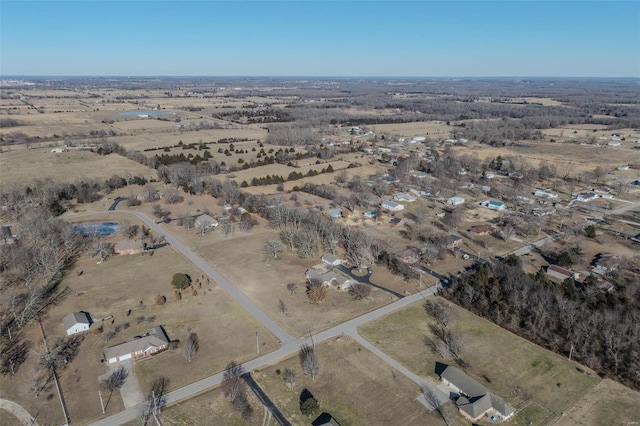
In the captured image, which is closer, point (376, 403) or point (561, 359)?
point (376, 403)

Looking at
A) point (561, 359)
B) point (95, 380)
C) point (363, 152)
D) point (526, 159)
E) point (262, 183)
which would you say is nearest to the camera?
point (95, 380)

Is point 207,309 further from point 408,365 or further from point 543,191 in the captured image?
point 543,191

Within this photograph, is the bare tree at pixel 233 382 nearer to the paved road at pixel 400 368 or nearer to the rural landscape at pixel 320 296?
the rural landscape at pixel 320 296

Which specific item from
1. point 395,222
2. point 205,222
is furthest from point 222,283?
point 395,222

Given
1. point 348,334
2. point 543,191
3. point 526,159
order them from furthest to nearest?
1. point 526,159
2. point 543,191
3. point 348,334

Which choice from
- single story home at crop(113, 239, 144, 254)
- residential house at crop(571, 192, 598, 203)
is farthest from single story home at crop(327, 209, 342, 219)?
residential house at crop(571, 192, 598, 203)

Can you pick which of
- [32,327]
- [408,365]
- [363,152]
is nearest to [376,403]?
[408,365]
